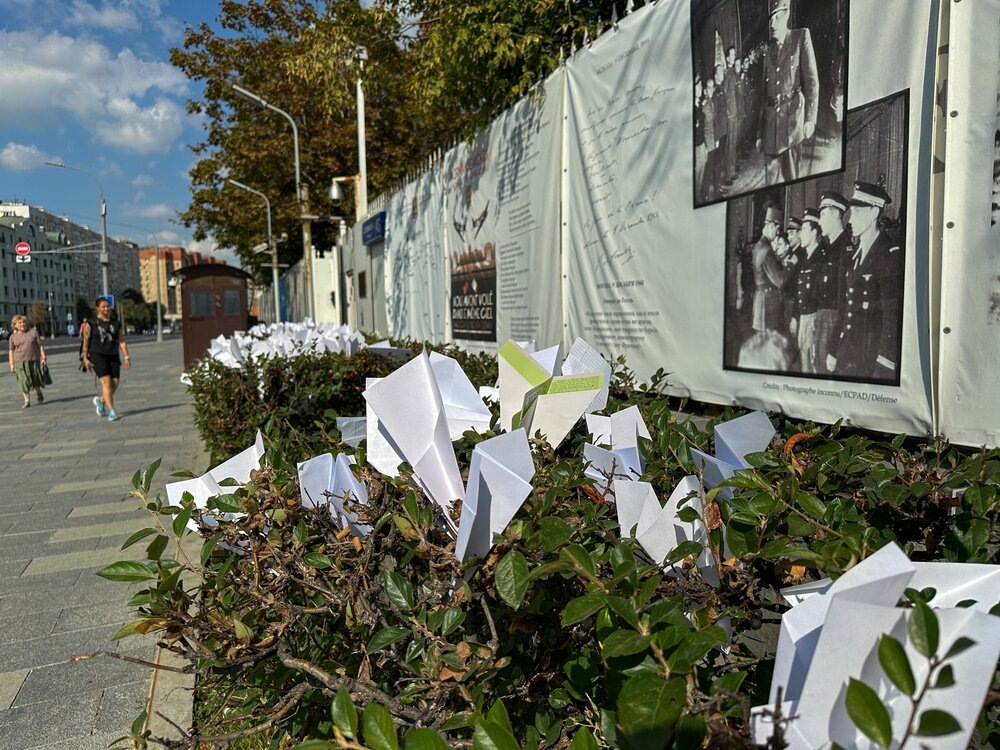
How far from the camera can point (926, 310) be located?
2.44m

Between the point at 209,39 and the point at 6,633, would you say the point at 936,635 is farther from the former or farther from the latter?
the point at 209,39

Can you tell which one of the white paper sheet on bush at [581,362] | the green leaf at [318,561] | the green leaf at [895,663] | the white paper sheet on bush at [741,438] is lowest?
the green leaf at [318,561]

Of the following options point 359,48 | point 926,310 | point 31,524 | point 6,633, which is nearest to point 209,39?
point 359,48

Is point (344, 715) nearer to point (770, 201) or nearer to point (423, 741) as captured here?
point (423, 741)

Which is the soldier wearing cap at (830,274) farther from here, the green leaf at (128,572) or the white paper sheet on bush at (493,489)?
the green leaf at (128,572)

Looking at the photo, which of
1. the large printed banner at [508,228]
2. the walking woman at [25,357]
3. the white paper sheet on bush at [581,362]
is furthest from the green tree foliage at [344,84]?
the walking woman at [25,357]

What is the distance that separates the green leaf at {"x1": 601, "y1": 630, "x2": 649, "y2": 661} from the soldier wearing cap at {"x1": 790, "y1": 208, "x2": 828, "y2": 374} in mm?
2374

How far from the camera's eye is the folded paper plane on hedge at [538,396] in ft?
5.36

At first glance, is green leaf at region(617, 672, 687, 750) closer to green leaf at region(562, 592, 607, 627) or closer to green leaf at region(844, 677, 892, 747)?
green leaf at region(562, 592, 607, 627)

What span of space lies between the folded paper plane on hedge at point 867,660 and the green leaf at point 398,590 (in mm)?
583

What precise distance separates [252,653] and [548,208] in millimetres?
4429

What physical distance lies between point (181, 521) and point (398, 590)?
1.68 ft

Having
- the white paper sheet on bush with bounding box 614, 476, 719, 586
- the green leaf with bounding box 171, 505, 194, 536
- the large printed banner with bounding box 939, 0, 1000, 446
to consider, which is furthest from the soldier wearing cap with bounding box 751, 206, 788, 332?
the green leaf with bounding box 171, 505, 194, 536

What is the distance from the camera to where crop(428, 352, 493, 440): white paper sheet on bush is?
170 centimetres
